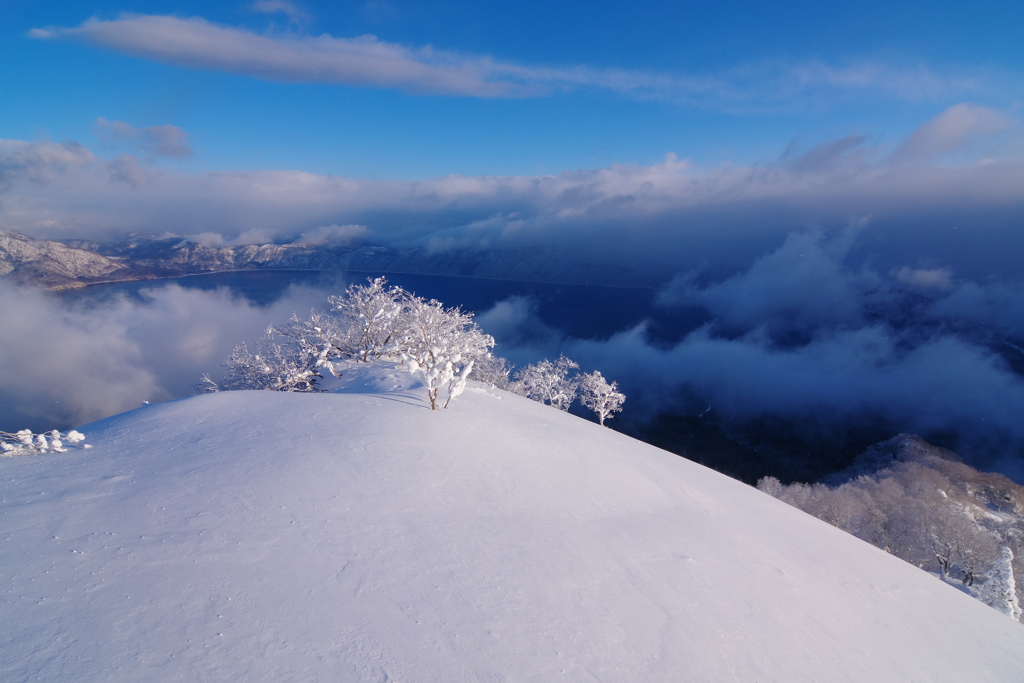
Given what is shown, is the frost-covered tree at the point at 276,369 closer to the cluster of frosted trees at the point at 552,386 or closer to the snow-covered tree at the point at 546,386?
the cluster of frosted trees at the point at 552,386

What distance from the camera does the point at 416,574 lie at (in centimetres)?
640

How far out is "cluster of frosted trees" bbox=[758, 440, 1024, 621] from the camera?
30.4 m

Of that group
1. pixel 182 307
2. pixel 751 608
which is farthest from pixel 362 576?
pixel 182 307

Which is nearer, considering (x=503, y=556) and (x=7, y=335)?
(x=503, y=556)

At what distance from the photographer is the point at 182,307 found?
118 m

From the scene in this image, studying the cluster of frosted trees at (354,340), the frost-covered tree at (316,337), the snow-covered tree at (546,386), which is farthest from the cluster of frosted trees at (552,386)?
the frost-covered tree at (316,337)

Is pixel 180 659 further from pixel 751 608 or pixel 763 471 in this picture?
pixel 763 471

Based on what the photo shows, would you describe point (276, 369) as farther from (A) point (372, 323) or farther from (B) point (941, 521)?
(B) point (941, 521)

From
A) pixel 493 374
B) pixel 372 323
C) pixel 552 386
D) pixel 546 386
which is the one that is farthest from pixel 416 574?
pixel 552 386

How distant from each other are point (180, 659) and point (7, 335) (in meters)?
173

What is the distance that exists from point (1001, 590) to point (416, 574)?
27.8 metres

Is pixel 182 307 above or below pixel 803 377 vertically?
above

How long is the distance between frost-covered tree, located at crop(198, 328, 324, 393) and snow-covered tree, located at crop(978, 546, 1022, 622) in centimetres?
3369

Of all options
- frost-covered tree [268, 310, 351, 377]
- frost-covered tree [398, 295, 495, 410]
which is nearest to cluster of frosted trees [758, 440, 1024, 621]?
frost-covered tree [398, 295, 495, 410]
